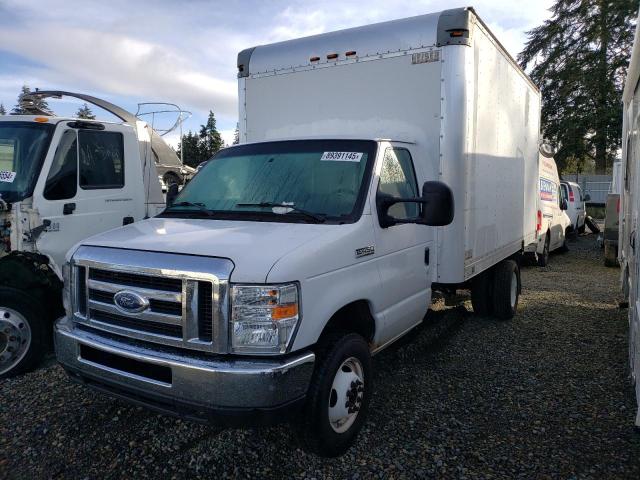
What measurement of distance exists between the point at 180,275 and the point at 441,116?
293 cm

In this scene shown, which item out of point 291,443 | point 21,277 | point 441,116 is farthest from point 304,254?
point 21,277

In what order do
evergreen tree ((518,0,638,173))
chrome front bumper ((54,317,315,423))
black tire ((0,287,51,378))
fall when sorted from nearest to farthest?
chrome front bumper ((54,317,315,423))
black tire ((0,287,51,378))
evergreen tree ((518,0,638,173))

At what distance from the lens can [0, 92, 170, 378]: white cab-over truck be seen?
4.64 m

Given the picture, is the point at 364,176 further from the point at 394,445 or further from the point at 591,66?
the point at 591,66

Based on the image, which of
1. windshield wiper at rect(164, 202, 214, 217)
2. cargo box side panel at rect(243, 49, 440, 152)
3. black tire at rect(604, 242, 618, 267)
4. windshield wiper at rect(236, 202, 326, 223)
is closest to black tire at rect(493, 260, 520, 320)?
cargo box side panel at rect(243, 49, 440, 152)

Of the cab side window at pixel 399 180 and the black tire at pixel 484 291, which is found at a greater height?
the cab side window at pixel 399 180

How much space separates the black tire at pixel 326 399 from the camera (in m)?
2.97

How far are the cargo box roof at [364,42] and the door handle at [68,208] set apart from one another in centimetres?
232

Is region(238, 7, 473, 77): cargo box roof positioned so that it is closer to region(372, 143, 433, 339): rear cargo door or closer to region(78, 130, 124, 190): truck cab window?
region(372, 143, 433, 339): rear cargo door

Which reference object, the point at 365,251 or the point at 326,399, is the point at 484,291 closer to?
the point at 365,251

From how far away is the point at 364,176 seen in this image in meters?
3.66

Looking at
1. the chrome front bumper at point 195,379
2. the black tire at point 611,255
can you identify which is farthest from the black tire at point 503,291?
the black tire at point 611,255

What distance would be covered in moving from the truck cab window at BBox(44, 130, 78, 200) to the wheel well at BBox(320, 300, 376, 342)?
346cm

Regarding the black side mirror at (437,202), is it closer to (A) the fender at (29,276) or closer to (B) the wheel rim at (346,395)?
(B) the wheel rim at (346,395)
